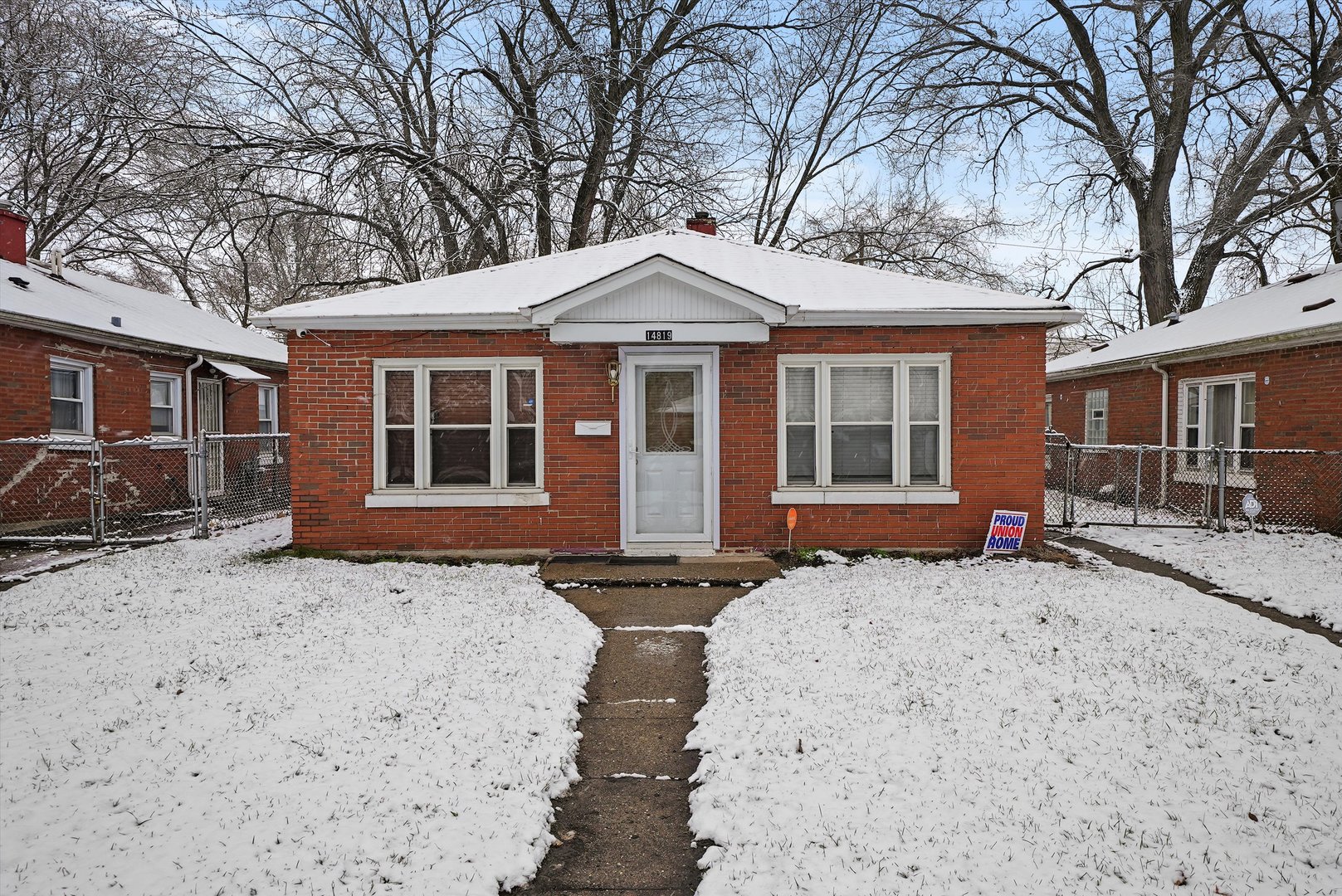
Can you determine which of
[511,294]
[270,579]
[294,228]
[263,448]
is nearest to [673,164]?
[294,228]

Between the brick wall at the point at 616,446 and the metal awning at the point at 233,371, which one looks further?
the metal awning at the point at 233,371

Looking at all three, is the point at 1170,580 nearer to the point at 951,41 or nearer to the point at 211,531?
the point at 211,531

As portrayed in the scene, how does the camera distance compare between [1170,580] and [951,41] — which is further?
[951,41]

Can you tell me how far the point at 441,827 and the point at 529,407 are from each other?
244 inches

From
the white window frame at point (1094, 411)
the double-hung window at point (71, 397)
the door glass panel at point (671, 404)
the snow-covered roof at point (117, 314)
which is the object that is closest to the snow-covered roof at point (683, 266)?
the door glass panel at point (671, 404)

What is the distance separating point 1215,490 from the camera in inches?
488

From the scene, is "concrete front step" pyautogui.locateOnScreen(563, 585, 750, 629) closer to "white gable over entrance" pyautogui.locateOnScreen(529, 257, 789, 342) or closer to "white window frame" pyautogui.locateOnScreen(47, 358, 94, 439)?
"white gable over entrance" pyautogui.locateOnScreen(529, 257, 789, 342)

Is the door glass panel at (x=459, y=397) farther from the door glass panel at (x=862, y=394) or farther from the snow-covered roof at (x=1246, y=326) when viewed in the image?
the snow-covered roof at (x=1246, y=326)

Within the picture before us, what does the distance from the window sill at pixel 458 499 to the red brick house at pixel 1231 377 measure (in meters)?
10.8

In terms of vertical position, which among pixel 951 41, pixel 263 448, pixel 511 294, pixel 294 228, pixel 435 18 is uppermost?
pixel 951 41

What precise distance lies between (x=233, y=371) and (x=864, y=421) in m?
12.9

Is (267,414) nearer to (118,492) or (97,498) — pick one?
(118,492)

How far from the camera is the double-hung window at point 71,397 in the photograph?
11711 millimetres

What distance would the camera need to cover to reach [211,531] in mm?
10844
